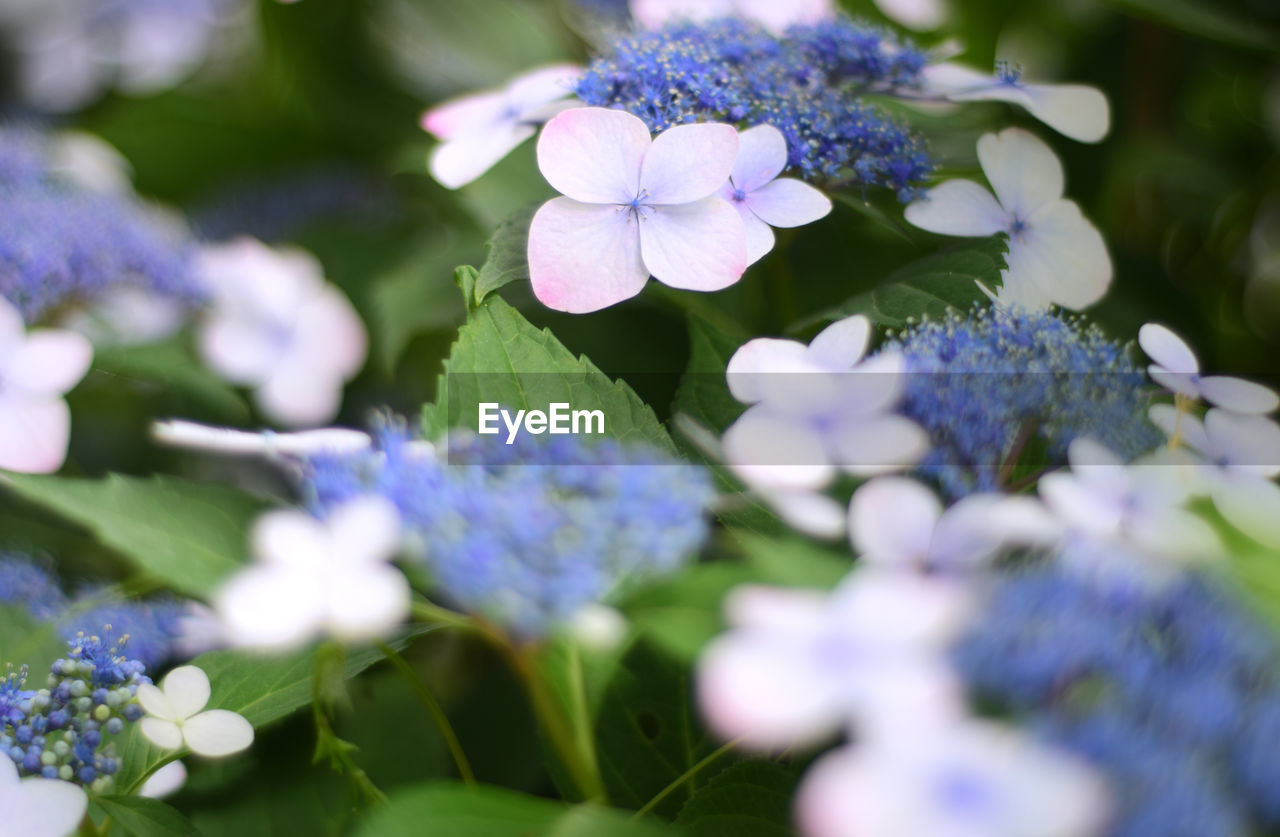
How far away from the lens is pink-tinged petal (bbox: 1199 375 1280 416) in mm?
385

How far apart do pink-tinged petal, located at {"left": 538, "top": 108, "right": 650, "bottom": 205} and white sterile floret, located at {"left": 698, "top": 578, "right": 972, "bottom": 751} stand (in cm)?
20

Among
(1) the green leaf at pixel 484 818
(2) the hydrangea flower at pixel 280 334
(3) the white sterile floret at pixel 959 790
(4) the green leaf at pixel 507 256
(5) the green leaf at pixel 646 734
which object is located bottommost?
(2) the hydrangea flower at pixel 280 334

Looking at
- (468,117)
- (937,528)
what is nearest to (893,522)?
(937,528)

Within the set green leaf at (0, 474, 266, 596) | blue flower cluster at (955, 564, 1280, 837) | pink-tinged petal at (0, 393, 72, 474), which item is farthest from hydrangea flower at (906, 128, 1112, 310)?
pink-tinged petal at (0, 393, 72, 474)

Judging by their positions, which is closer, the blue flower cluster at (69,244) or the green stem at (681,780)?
the green stem at (681,780)

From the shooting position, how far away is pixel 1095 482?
0.32 meters

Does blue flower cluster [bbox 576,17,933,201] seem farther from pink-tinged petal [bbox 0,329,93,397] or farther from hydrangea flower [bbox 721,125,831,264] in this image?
pink-tinged petal [bbox 0,329,93,397]

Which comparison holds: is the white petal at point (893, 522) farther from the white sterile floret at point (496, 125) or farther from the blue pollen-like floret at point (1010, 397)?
the white sterile floret at point (496, 125)

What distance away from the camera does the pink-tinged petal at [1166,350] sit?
0.39 m

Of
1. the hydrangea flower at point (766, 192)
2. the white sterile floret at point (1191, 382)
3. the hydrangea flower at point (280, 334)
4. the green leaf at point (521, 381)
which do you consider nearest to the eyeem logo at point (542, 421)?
the green leaf at point (521, 381)

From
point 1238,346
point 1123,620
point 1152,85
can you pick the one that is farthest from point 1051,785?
point 1152,85

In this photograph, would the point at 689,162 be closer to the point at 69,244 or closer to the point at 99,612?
the point at 99,612

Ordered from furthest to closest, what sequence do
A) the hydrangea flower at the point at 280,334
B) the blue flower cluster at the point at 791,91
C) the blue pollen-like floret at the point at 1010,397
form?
the hydrangea flower at the point at 280,334, the blue flower cluster at the point at 791,91, the blue pollen-like floret at the point at 1010,397

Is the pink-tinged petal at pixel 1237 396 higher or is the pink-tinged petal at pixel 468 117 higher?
the pink-tinged petal at pixel 468 117
